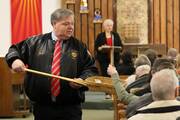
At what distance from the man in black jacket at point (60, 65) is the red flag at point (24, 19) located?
5.42 meters

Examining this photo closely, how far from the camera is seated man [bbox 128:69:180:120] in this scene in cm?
291

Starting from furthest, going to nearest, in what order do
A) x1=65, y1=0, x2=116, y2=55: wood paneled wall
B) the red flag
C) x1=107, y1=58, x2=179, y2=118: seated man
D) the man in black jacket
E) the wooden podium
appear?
x1=65, y1=0, x2=116, y2=55: wood paneled wall < the red flag < the wooden podium < the man in black jacket < x1=107, y1=58, x2=179, y2=118: seated man

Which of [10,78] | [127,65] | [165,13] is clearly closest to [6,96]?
[10,78]

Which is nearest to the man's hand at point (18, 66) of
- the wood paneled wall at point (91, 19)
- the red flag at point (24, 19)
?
the red flag at point (24, 19)

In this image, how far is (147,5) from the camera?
507 inches

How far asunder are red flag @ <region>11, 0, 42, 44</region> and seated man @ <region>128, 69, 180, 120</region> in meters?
6.61

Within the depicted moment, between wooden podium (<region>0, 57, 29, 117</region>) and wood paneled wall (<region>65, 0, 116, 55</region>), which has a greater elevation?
wood paneled wall (<region>65, 0, 116, 55</region>)

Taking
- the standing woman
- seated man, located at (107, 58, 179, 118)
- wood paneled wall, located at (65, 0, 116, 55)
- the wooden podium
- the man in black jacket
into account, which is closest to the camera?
seated man, located at (107, 58, 179, 118)

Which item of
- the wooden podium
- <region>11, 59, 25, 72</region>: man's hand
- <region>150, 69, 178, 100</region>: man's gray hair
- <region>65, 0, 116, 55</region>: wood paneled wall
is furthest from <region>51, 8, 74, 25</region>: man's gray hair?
<region>65, 0, 116, 55</region>: wood paneled wall

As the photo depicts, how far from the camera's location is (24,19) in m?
9.57

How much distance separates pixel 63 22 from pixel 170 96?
1246 millimetres

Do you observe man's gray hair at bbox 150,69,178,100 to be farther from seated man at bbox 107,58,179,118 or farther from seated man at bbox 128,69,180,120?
seated man at bbox 107,58,179,118

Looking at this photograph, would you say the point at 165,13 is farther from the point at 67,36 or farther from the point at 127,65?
the point at 67,36

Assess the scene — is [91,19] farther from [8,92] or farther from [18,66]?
[18,66]
